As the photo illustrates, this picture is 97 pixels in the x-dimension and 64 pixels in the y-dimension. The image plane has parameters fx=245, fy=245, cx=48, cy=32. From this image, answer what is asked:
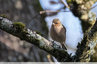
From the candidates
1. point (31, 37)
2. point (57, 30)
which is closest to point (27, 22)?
point (57, 30)

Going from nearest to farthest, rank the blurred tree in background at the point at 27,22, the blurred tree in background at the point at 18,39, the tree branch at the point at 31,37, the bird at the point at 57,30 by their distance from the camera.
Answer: the tree branch at the point at 31,37
the blurred tree in background at the point at 27,22
the bird at the point at 57,30
the blurred tree in background at the point at 18,39

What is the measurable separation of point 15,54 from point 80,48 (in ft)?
6.27

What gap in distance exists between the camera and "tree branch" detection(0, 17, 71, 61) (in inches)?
118

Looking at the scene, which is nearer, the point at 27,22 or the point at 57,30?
the point at 57,30

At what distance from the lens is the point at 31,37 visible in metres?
3.06

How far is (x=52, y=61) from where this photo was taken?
372 cm

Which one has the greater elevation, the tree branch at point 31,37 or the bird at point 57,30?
the tree branch at point 31,37

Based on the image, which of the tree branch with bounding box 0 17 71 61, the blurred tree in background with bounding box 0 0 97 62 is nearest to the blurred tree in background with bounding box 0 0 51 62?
the blurred tree in background with bounding box 0 0 97 62

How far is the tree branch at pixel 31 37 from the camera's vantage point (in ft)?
9.82

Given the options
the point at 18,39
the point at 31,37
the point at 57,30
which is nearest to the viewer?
the point at 31,37

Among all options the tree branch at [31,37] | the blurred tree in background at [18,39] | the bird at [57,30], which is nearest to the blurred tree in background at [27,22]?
the blurred tree in background at [18,39]

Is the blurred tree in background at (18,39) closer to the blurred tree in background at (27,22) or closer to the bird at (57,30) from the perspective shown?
the blurred tree in background at (27,22)

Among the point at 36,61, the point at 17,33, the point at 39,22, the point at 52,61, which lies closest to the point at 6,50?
the point at 36,61

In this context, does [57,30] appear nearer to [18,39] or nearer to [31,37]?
[18,39]
